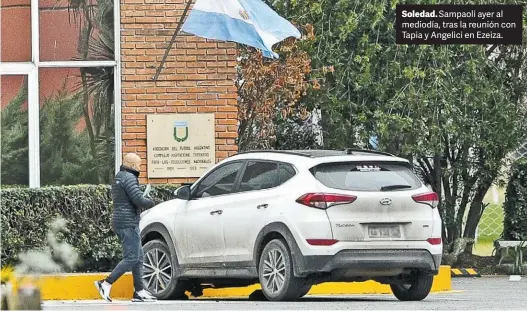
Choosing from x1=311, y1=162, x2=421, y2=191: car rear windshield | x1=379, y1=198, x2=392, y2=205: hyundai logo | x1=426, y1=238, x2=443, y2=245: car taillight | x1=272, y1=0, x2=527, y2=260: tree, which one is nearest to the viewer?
x1=379, y1=198, x2=392, y2=205: hyundai logo

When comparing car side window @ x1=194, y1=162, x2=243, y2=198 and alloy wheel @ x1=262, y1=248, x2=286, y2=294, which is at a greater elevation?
car side window @ x1=194, y1=162, x2=243, y2=198

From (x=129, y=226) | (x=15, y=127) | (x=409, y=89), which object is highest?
(x=409, y=89)

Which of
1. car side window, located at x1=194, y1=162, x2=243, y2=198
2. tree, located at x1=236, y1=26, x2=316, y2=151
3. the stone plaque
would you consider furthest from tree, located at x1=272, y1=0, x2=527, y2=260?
car side window, located at x1=194, y1=162, x2=243, y2=198

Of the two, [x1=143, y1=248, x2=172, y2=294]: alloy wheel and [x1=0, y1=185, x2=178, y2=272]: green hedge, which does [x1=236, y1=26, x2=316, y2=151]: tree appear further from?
[x1=143, y1=248, x2=172, y2=294]: alloy wheel

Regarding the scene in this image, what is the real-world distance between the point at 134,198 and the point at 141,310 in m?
2.14

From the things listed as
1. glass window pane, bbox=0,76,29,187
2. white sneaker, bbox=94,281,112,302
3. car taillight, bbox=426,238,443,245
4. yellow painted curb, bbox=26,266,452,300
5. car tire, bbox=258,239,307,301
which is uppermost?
glass window pane, bbox=0,76,29,187

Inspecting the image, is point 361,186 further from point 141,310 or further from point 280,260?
point 141,310

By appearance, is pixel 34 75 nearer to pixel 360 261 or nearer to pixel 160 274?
pixel 160 274

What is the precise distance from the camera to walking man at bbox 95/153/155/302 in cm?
1602

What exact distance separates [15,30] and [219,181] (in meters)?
5.48

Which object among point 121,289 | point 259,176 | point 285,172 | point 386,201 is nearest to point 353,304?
point 386,201

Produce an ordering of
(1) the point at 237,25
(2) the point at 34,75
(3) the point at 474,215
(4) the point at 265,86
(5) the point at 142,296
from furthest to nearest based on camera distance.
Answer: (3) the point at 474,215 → (4) the point at 265,86 → (2) the point at 34,75 → (1) the point at 237,25 → (5) the point at 142,296

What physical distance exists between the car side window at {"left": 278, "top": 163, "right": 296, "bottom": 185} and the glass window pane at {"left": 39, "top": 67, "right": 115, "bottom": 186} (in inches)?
218

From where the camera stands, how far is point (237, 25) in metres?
19.6
